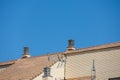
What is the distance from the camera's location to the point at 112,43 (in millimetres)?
53625

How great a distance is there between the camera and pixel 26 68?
54781mm

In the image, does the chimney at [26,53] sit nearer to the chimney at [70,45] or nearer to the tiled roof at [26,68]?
the tiled roof at [26,68]

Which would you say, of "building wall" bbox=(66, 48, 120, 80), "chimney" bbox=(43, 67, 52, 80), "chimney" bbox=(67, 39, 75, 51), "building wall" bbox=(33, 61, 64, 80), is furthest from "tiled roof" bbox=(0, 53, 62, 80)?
"building wall" bbox=(66, 48, 120, 80)

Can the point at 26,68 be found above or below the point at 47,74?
above

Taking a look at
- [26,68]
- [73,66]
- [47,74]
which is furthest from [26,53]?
[47,74]

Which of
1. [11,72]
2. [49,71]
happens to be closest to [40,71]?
[49,71]

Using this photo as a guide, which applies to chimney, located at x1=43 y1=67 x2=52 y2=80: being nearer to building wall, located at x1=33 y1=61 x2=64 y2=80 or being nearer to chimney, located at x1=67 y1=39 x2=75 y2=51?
building wall, located at x1=33 y1=61 x2=64 y2=80

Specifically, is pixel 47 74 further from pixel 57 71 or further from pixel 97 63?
pixel 97 63

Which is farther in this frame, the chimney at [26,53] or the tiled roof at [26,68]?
the chimney at [26,53]

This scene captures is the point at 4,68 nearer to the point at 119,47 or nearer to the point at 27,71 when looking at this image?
the point at 27,71

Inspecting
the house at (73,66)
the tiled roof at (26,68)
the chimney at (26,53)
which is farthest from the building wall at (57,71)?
the chimney at (26,53)

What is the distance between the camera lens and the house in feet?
168

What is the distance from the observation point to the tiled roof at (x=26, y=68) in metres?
50.9

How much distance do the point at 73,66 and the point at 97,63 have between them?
3.78m
